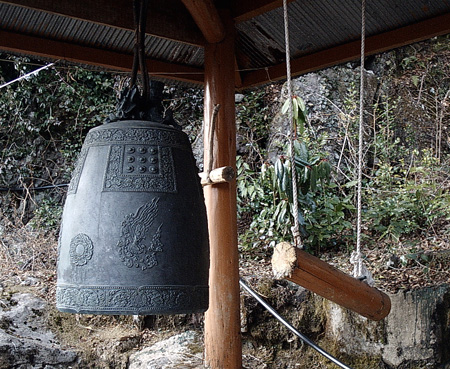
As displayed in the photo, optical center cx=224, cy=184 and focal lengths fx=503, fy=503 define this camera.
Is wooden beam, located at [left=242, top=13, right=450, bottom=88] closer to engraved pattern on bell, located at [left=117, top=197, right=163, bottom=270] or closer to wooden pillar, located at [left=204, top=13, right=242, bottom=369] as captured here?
wooden pillar, located at [left=204, top=13, right=242, bottom=369]

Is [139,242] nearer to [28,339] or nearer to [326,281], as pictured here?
[326,281]

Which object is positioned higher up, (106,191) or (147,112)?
(147,112)

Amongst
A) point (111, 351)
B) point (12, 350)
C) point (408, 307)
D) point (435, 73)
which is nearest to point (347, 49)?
point (408, 307)

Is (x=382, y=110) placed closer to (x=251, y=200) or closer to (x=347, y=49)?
(x=251, y=200)

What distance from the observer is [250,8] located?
114 inches

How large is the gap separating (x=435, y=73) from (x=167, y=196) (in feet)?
19.9

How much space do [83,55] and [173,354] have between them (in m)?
2.14

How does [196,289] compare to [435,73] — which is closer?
[196,289]

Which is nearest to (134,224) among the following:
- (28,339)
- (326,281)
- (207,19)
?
(326,281)

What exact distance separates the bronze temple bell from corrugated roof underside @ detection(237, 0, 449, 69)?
5.83 feet

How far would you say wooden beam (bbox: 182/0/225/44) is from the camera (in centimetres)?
270

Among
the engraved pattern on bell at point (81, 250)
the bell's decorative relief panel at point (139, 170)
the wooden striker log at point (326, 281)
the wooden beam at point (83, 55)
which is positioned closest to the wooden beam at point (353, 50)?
the wooden beam at point (83, 55)

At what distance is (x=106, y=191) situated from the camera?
1.58m

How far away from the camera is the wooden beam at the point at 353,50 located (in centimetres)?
292
